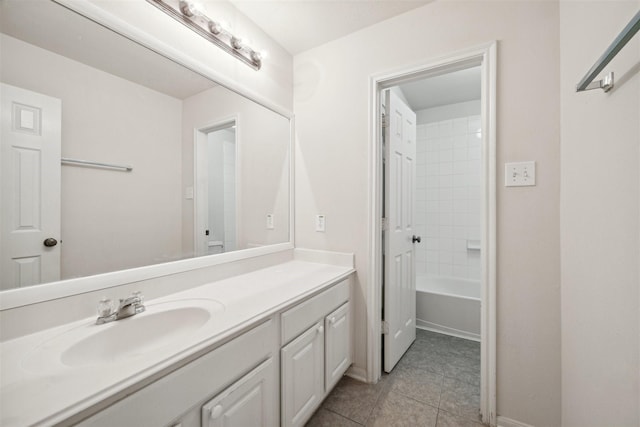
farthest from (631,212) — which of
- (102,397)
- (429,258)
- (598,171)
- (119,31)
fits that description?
(429,258)

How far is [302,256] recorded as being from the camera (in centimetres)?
196

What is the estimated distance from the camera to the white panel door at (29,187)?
0.80 meters

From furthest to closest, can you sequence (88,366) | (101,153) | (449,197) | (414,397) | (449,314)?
(449,197) < (449,314) < (414,397) < (101,153) < (88,366)

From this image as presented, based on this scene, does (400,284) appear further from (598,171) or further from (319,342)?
(598,171)

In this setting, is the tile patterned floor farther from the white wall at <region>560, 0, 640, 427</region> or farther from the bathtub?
the white wall at <region>560, 0, 640, 427</region>

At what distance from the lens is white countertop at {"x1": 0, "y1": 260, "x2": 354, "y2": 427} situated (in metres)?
0.52

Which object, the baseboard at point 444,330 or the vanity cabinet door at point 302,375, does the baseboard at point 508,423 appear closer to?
the vanity cabinet door at point 302,375

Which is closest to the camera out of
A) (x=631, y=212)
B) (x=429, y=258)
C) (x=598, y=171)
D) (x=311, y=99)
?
(x=631, y=212)

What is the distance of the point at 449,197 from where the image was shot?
10.5 feet

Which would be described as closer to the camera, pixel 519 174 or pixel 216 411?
pixel 216 411

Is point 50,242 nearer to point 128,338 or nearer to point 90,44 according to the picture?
point 128,338

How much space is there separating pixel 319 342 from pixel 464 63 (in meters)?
1.74

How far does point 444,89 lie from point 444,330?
250 centimetres

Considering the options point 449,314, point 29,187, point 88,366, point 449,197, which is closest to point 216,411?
point 88,366
